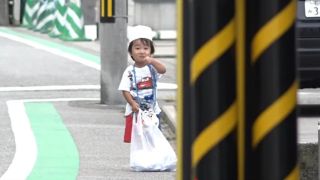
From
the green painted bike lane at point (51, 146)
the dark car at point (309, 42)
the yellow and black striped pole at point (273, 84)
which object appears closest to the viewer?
the yellow and black striped pole at point (273, 84)

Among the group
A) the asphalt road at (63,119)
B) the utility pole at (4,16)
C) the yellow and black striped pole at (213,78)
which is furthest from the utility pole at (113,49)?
the utility pole at (4,16)

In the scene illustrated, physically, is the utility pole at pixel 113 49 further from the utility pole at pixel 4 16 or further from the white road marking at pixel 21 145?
the utility pole at pixel 4 16

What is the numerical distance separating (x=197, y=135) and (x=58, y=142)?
27.6 feet

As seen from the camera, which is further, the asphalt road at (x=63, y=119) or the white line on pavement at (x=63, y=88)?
the white line on pavement at (x=63, y=88)

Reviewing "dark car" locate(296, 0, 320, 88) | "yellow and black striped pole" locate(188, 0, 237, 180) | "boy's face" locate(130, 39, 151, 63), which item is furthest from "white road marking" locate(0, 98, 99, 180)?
"yellow and black striped pole" locate(188, 0, 237, 180)

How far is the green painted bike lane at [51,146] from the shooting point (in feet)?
28.7

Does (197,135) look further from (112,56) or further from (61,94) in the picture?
(61,94)

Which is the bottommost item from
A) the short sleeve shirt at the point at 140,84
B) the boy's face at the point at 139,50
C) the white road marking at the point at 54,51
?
the white road marking at the point at 54,51

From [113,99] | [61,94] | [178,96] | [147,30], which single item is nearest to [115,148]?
[147,30]

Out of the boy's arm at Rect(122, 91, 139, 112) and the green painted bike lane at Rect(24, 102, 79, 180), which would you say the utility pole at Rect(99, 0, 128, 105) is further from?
the boy's arm at Rect(122, 91, 139, 112)

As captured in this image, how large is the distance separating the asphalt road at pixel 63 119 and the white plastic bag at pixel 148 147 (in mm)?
79

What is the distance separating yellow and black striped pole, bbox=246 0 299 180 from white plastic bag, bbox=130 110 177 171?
6362 mm

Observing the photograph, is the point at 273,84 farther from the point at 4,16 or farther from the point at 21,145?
the point at 4,16

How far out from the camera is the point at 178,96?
248 centimetres
